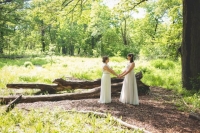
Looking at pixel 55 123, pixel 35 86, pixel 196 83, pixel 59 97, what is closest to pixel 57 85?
pixel 35 86

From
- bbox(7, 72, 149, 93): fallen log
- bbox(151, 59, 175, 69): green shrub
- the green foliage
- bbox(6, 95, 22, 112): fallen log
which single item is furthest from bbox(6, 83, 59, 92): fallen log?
bbox(151, 59, 175, 69): green shrub

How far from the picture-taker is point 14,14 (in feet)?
115

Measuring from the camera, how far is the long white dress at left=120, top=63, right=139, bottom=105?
30.3 feet

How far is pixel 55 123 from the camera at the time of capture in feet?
21.1

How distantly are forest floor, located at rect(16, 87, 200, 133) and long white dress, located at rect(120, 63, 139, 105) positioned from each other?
11.7 inches

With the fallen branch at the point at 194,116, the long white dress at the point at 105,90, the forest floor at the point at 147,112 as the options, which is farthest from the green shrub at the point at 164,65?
the fallen branch at the point at 194,116

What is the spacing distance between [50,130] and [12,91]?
605 centimetres

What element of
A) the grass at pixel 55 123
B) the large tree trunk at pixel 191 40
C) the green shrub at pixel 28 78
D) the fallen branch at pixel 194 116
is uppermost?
the large tree trunk at pixel 191 40

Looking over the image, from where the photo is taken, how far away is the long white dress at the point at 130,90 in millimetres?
9220

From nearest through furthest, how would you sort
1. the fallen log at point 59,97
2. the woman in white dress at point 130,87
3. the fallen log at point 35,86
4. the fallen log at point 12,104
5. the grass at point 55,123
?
the grass at point 55,123
the fallen log at point 12,104
the fallen log at point 59,97
the woman in white dress at point 130,87
the fallen log at point 35,86

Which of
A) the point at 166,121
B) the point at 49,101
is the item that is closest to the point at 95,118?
the point at 166,121

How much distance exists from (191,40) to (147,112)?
230 inches

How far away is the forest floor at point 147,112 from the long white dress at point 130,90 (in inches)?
11.7

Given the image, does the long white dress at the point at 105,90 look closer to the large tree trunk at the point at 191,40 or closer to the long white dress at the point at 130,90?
the long white dress at the point at 130,90
